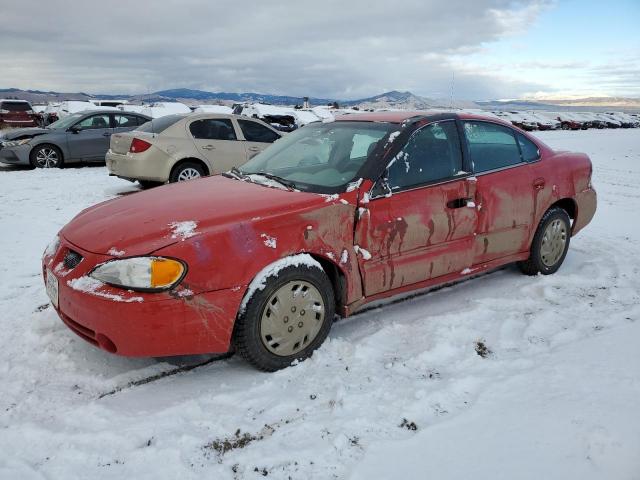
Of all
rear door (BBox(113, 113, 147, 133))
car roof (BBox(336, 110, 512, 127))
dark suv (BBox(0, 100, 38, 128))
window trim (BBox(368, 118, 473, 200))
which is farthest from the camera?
dark suv (BBox(0, 100, 38, 128))

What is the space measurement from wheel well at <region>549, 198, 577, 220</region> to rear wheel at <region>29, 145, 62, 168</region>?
10651 mm

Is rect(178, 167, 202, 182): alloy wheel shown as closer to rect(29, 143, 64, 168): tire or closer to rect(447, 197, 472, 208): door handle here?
rect(29, 143, 64, 168): tire

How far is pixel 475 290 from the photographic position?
4398mm

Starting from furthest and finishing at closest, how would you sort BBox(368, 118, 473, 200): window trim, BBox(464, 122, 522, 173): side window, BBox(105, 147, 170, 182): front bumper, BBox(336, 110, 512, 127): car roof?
BBox(105, 147, 170, 182): front bumper < BBox(464, 122, 522, 173): side window < BBox(336, 110, 512, 127): car roof < BBox(368, 118, 473, 200): window trim

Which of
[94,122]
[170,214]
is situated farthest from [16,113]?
[170,214]

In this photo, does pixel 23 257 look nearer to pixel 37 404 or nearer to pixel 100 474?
pixel 37 404

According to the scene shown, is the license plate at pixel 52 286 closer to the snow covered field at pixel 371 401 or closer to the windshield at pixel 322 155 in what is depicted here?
the snow covered field at pixel 371 401

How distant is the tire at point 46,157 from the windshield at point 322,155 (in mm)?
8982

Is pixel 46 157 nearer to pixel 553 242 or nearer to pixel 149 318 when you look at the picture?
pixel 149 318

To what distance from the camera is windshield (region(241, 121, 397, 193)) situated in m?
3.53

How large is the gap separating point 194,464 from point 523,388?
5.90 feet

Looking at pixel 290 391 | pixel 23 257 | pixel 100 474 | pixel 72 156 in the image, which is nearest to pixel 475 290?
pixel 290 391

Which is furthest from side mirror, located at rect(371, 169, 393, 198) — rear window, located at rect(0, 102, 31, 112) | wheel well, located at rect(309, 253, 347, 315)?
rear window, located at rect(0, 102, 31, 112)

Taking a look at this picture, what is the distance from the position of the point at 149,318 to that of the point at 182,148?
627 centimetres
